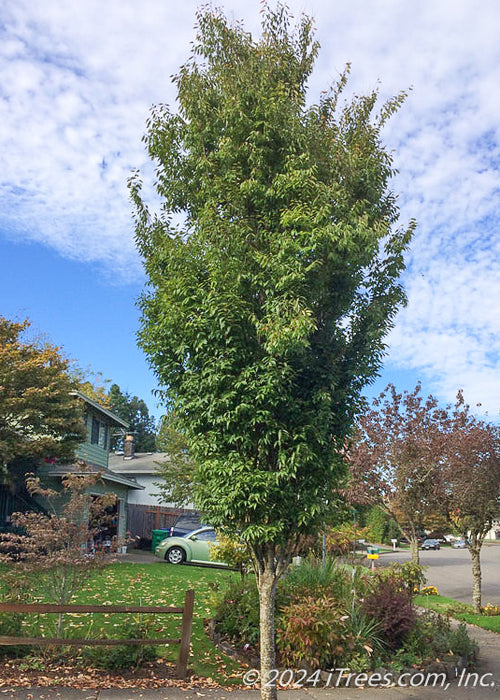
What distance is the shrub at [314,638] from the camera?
7.69 m

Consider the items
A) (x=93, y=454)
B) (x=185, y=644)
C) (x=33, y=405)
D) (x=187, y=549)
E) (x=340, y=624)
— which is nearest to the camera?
(x=185, y=644)

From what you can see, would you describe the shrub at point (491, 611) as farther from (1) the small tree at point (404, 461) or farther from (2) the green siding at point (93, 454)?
(2) the green siding at point (93, 454)

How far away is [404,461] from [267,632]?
10934 millimetres

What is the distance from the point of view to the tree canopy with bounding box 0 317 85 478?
57.7 ft

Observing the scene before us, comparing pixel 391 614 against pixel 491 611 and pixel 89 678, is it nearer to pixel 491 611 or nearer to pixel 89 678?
pixel 89 678

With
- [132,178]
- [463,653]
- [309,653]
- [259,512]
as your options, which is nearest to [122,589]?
[309,653]

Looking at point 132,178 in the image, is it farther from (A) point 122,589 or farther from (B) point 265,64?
(A) point 122,589

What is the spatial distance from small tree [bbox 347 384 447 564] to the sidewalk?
7516 mm

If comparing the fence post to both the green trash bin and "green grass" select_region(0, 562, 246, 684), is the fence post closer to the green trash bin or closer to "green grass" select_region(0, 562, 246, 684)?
"green grass" select_region(0, 562, 246, 684)

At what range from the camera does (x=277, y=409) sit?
6.21 metres

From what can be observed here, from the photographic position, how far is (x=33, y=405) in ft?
58.9

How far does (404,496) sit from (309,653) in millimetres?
9348

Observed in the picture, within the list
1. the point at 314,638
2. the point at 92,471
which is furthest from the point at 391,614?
the point at 92,471

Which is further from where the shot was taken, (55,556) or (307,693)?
(55,556)
